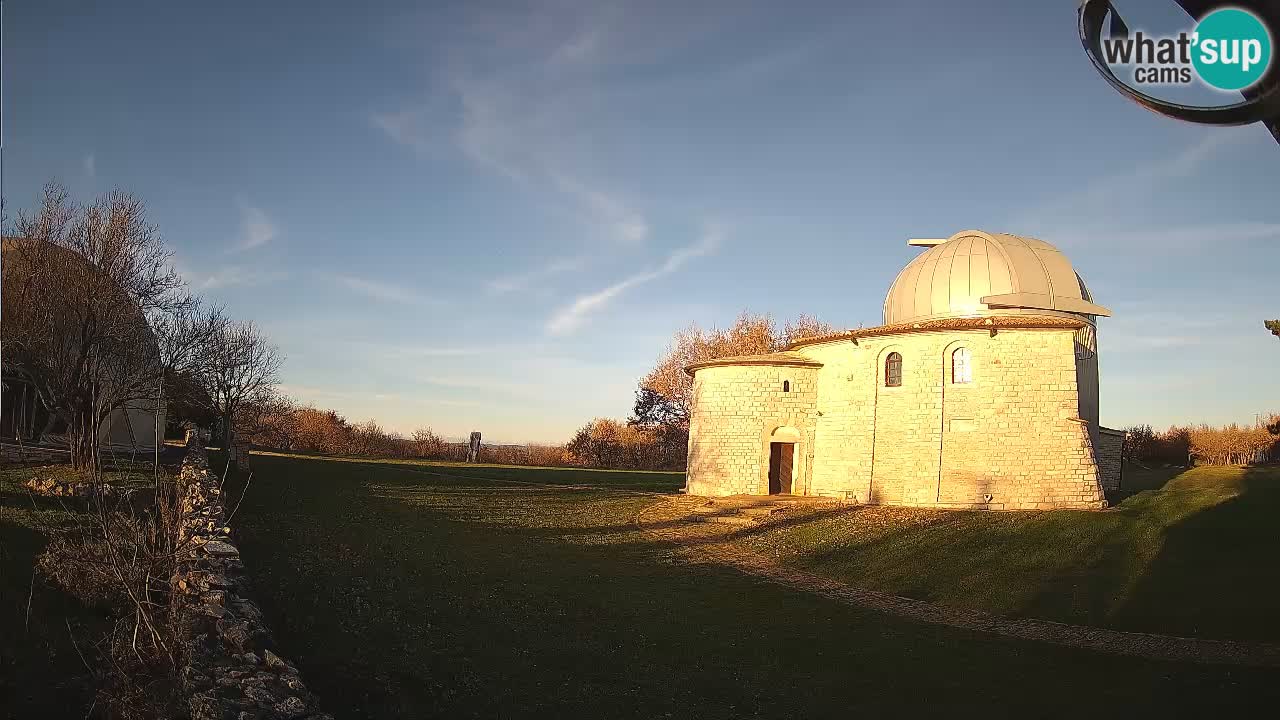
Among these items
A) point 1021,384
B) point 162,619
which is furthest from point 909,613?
point 1021,384

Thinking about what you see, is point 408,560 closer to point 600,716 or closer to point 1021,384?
point 600,716

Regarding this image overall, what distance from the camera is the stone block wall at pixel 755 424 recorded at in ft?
84.4

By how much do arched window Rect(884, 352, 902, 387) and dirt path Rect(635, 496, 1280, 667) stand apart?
8.17 meters

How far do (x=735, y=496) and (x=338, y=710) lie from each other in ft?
66.3

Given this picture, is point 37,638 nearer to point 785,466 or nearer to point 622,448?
point 785,466

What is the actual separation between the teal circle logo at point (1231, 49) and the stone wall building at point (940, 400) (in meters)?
19.6

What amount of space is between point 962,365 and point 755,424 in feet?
23.1

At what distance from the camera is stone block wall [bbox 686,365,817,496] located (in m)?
25.7

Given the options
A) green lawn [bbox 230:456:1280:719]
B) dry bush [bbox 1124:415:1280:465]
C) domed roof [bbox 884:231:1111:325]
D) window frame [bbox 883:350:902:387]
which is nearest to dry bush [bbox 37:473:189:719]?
green lawn [bbox 230:456:1280:719]

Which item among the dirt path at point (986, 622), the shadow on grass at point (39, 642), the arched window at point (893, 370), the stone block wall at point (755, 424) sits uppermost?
the arched window at point (893, 370)

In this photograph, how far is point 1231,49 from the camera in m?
2.92

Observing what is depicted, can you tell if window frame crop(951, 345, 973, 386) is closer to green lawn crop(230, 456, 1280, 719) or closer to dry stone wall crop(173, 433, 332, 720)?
green lawn crop(230, 456, 1280, 719)

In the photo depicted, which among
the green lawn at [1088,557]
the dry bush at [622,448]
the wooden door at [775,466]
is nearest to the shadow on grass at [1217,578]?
the green lawn at [1088,557]

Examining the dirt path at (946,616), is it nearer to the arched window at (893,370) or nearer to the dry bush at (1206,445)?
the arched window at (893,370)
